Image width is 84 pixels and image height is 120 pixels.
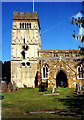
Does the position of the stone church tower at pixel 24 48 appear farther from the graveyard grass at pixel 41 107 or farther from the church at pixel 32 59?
the graveyard grass at pixel 41 107

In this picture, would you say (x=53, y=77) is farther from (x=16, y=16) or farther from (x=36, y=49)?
(x=16, y=16)

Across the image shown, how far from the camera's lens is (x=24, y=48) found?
3700cm

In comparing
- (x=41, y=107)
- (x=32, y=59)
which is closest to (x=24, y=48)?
(x=32, y=59)

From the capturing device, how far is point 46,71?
108ft

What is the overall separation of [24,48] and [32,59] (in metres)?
3.51

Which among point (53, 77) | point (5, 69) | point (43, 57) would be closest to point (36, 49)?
point (43, 57)

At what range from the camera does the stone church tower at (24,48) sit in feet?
116

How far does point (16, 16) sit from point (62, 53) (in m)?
15.1

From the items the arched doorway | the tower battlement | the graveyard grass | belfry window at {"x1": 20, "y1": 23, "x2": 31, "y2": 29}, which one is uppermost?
the tower battlement

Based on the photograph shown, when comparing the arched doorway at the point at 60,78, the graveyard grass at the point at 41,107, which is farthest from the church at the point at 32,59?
the graveyard grass at the point at 41,107

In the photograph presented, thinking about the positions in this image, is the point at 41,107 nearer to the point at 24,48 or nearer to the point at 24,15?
the point at 24,48

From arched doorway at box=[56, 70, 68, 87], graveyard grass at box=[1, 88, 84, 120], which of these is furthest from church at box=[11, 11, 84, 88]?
graveyard grass at box=[1, 88, 84, 120]

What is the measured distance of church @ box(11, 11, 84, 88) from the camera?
1256 inches

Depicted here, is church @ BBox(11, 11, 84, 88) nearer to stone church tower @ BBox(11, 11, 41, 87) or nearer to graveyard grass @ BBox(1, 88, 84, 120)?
stone church tower @ BBox(11, 11, 41, 87)
